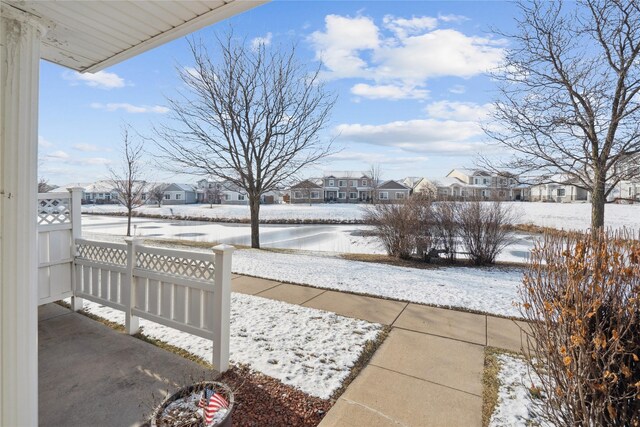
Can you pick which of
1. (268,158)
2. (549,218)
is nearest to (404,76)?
(268,158)

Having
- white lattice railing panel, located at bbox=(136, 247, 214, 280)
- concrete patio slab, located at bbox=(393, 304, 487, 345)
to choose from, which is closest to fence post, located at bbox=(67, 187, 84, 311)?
white lattice railing panel, located at bbox=(136, 247, 214, 280)

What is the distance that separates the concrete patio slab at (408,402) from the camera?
7.77 ft

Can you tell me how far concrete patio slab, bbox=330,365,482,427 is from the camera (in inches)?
93.2

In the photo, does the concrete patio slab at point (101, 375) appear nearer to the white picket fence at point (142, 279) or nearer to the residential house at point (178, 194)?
the white picket fence at point (142, 279)

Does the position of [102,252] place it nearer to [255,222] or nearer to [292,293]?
[292,293]

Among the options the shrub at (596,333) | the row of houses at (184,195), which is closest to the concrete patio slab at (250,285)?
the shrub at (596,333)

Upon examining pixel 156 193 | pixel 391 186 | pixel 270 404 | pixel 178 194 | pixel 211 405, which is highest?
pixel 391 186

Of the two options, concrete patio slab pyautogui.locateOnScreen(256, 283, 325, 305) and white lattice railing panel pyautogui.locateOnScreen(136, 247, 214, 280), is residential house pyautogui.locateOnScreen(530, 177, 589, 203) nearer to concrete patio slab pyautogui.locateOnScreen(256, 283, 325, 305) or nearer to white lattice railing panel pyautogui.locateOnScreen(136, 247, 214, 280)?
concrete patio slab pyautogui.locateOnScreen(256, 283, 325, 305)

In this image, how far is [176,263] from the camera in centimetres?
338

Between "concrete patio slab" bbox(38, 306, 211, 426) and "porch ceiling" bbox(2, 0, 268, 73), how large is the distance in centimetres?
291

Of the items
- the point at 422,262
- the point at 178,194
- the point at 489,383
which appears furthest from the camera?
the point at 178,194

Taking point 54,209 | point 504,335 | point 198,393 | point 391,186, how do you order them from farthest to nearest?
point 391,186 → point 54,209 → point 504,335 → point 198,393

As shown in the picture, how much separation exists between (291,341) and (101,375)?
1.91 metres

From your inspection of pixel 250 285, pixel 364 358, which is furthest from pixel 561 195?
pixel 364 358
